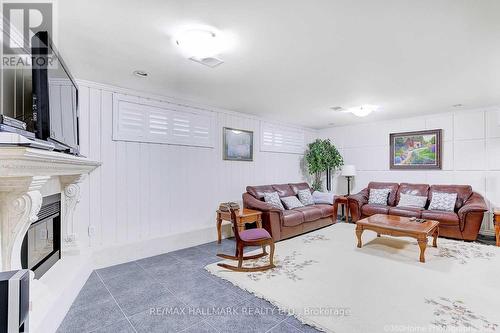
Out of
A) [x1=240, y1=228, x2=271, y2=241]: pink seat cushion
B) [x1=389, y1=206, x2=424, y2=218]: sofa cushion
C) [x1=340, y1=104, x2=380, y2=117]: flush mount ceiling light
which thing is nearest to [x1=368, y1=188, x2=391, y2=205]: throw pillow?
[x1=389, y1=206, x2=424, y2=218]: sofa cushion

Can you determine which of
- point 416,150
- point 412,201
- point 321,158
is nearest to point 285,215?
point 321,158

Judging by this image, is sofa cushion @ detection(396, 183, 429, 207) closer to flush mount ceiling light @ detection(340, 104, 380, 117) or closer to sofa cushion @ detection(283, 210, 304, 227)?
flush mount ceiling light @ detection(340, 104, 380, 117)

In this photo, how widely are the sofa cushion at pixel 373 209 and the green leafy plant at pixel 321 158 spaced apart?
4.75ft

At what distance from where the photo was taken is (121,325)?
2.02 meters

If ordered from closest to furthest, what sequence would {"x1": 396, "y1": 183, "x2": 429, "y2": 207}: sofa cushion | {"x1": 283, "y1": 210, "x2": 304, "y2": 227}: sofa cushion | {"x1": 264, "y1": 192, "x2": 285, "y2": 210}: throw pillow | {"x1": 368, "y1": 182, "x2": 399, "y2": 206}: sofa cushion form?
{"x1": 283, "y1": 210, "x2": 304, "y2": 227}: sofa cushion < {"x1": 264, "y1": 192, "x2": 285, "y2": 210}: throw pillow < {"x1": 396, "y1": 183, "x2": 429, "y2": 207}: sofa cushion < {"x1": 368, "y1": 182, "x2": 399, "y2": 206}: sofa cushion

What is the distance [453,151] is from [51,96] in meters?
6.38

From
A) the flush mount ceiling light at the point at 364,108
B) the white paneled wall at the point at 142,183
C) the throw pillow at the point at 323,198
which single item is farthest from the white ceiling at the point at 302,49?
the throw pillow at the point at 323,198

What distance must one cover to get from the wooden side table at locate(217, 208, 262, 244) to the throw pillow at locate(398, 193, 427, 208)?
3.04 m

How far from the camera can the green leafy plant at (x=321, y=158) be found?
6263 mm

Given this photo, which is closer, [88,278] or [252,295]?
[252,295]

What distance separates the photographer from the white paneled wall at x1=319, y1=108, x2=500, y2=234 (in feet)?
15.0

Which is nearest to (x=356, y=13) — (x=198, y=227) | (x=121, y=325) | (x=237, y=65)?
(x=237, y=65)

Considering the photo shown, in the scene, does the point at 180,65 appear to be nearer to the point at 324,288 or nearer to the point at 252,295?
the point at 252,295

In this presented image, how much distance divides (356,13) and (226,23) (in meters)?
0.99
